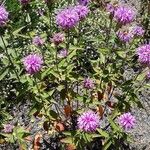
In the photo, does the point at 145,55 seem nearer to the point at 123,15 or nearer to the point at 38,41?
the point at 123,15

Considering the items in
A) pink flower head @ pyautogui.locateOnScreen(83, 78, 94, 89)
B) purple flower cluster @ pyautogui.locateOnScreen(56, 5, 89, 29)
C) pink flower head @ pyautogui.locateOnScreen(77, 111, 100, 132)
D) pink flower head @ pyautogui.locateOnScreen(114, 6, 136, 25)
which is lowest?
pink flower head @ pyautogui.locateOnScreen(83, 78, 94, 89)

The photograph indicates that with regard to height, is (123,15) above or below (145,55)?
above

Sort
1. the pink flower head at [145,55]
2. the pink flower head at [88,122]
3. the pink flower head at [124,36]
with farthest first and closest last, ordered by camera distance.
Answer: the pink flower head at [124,36] < the pink flower head at [145,55] < the pink flower head at [88,122]

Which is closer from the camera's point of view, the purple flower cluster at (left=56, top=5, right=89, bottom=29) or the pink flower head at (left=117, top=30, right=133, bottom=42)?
the purple flower cluster at (left=56, top=5, right=89, bottom=29)

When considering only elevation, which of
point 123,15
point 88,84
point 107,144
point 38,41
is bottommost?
point 107,144

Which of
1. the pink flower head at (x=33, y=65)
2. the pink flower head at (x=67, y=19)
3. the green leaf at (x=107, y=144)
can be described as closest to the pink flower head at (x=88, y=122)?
the green leaf at (x=107, y=144)

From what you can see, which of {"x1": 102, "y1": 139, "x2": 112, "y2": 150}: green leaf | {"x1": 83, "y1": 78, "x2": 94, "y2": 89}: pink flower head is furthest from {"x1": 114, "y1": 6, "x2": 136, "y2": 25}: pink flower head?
{"x1": 102, "y1": 139, "x2": 112, "y2": 150}: green leaf

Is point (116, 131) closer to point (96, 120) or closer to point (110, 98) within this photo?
point (96, 120)

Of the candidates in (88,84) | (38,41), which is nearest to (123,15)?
(88,84)

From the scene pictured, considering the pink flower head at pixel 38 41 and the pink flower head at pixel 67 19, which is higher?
the pink flower head at pixel 67 19

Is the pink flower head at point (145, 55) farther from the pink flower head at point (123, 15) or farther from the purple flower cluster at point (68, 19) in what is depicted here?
the purple flower cluster at point (68, 19)

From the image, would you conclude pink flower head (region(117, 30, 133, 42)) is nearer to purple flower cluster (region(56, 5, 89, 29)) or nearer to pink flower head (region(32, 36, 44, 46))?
purple flower cluster (region(56, 5, 89, 29))
